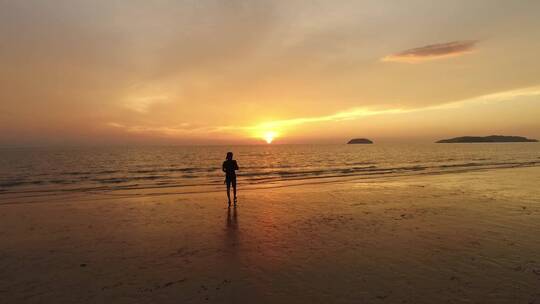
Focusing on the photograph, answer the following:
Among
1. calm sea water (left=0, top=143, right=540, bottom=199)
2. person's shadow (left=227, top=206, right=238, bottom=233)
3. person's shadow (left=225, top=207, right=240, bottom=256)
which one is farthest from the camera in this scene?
calm sea water (left=0, top=143, right=540, bottom=199)

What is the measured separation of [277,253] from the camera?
9.02m

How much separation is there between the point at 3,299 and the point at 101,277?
68.1 inches

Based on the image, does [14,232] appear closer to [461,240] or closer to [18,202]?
[18,202]

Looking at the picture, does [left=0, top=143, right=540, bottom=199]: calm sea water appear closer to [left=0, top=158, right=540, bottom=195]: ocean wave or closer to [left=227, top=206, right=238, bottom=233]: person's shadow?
[left=0, top=158, right=540, bottom=195]: ocean wave

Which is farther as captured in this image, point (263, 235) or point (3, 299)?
point (263, 235)

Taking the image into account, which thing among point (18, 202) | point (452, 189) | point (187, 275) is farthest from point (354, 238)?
point (18, 202)

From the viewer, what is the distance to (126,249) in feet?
31.8

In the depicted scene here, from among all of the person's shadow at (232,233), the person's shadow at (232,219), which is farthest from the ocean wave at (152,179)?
the person's shadow at (232,233)

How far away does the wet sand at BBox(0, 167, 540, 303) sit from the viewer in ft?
21.4

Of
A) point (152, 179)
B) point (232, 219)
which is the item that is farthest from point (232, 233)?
point (152, 179)

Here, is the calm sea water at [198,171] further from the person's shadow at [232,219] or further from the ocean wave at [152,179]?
the person's shadow at [232,219]

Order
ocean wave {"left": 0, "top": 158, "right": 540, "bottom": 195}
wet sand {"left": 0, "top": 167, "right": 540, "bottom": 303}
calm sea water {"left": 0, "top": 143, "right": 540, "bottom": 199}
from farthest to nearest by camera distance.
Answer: calm sea water {"left": 0, "top": 143, "right": 540, "bottom": 199}, ocean wave {"left": 0, "top": 158, "right": 540, "bottom": 195}, wet sand {"left": 0, "top": 167, "right": 540, "bottom": 303}

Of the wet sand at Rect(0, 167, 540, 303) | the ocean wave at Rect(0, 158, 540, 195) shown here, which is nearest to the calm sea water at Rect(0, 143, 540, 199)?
the ocean wave at Rect(0, 158, 540, 195)

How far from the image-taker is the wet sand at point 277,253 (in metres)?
6.53
